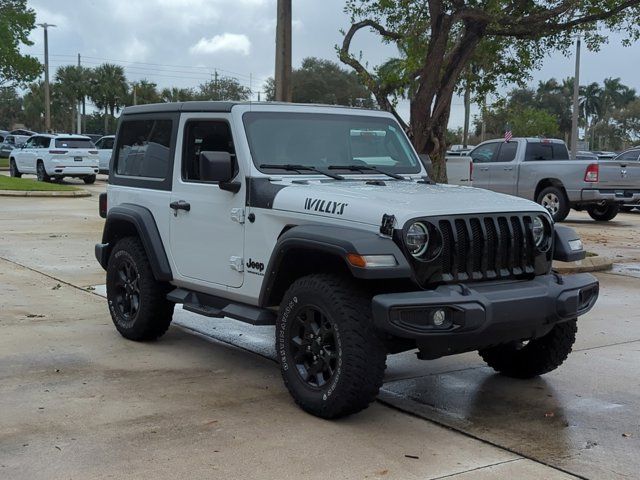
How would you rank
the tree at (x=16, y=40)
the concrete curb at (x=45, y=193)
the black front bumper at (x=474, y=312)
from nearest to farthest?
the black front bumper at (x=474, y=312), the concrete curb at (x=45, y=193), the tree at (x=16, y=40)

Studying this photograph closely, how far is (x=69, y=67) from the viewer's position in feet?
264

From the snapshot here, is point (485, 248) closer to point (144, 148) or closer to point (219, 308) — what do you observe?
point (219, 308)

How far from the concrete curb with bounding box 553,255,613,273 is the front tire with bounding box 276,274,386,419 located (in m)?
6.35

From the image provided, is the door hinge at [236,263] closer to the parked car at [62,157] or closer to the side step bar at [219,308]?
the side step bar at [219,308]

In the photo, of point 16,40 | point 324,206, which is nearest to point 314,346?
point 324,206

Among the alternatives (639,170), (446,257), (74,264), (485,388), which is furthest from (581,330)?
(639,170)

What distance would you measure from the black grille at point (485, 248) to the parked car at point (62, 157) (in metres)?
23.0

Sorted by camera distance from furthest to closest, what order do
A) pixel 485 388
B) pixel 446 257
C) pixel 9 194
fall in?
pixel 9 194
pixel 485 388
pixel 446 257

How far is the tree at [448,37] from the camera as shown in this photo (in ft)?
38.4

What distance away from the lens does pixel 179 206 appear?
20.0 feet

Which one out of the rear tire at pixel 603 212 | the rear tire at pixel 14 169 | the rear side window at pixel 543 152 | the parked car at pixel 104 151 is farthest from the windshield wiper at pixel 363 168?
the rear tire at pixel 14 169

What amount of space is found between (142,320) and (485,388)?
9.15 feet

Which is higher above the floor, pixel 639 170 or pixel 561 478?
pixel 639 170

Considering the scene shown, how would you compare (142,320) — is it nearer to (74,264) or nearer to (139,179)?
(139,179)
